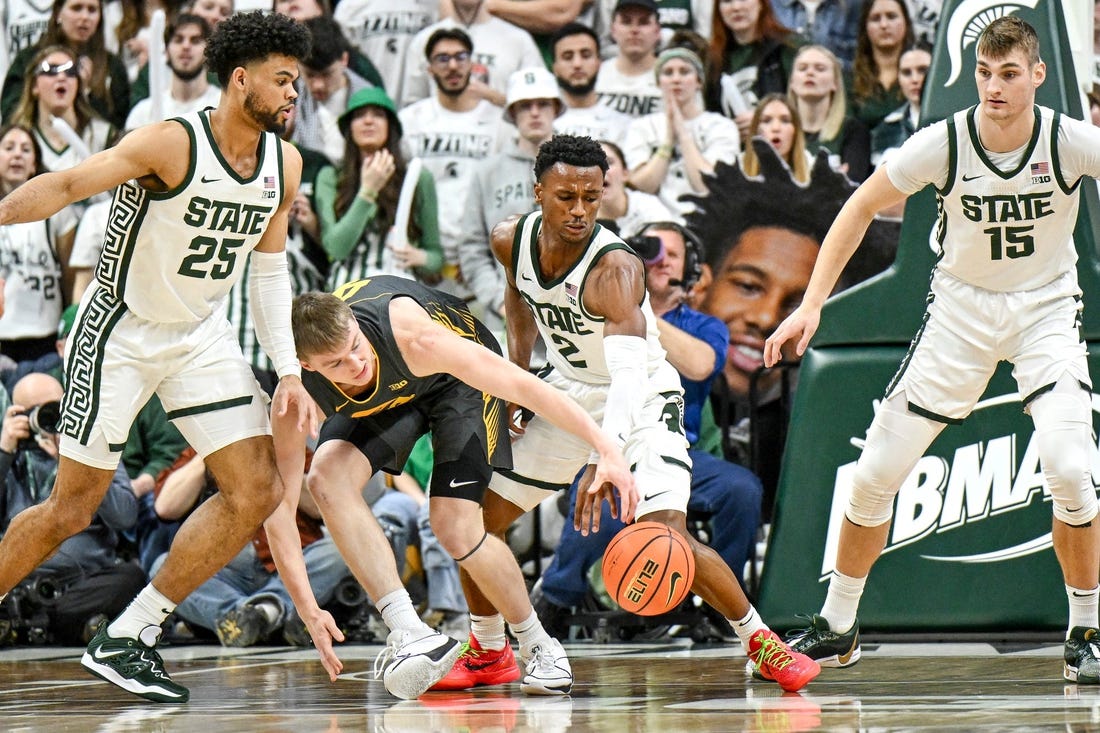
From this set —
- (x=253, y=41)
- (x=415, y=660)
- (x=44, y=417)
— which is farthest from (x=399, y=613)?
(x=44, y=417)

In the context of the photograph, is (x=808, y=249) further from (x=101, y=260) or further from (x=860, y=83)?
(x=101, y=260)

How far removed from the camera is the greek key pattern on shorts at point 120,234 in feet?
16.7

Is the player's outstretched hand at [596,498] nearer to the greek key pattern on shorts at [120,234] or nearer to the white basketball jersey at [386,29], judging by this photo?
the greek key pattern on shorts at [120,234]

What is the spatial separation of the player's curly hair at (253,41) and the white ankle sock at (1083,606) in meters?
3.42

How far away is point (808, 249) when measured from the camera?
839 centimetres

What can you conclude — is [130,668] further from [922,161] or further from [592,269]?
[922,161]

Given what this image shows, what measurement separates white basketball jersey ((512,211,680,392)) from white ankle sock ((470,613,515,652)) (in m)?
0.99

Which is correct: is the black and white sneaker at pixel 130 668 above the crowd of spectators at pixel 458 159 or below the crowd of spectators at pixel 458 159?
below

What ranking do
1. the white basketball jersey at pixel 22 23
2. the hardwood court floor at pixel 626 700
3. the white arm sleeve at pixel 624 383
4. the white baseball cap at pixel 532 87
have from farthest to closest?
the white basketball jersey at pixel 22 23 → the white baseball cap at pixel 532 87 → the white arm sleeve at pixel 624 383 → the hardwood court floor at pixel 626 700

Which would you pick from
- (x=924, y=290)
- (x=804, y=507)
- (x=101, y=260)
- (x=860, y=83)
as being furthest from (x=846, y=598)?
(x=860, y=83)

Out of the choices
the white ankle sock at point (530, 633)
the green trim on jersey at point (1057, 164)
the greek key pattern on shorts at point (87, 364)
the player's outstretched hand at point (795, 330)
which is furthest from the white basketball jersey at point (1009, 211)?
the greek key pattern on shorts at point (87, 364)

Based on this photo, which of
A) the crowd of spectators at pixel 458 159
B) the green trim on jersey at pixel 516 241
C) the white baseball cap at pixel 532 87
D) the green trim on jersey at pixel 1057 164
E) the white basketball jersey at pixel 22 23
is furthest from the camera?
the white basketball jersey at pixel 22 23

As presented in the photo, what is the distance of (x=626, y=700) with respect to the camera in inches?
188

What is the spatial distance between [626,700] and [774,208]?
4.30 metres
